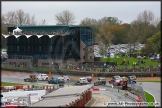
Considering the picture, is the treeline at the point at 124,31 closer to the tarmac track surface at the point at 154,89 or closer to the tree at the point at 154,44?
the tree at the point at 154,44

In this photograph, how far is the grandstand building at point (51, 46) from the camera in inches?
2244

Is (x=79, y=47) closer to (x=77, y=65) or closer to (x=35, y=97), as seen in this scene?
(x=77, y=65)

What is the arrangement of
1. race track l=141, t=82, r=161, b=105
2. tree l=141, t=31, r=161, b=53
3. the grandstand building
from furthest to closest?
the grandstand building → tree l=141, t=31, r=161, b=53 → race track l=141, t=82, r=161, b=105

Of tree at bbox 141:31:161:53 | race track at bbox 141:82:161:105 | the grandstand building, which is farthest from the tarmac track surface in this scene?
the grandstand building

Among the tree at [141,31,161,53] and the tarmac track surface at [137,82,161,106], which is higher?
the tree at [141,31,161,53]

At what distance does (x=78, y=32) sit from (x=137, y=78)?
1635 cm

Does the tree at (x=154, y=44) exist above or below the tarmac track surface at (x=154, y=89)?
above

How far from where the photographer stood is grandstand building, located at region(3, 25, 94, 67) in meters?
57.0

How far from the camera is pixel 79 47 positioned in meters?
57.2

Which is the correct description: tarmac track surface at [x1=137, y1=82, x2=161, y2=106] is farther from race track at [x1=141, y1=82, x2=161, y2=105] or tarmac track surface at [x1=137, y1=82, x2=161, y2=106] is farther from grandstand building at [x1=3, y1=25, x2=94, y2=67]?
grandstand building at [x1=3, y1=25, x2=94, y2=67]

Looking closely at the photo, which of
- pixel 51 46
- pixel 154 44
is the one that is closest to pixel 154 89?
pixel 154 44

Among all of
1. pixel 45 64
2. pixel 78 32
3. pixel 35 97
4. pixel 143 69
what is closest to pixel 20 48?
pixel 45 64

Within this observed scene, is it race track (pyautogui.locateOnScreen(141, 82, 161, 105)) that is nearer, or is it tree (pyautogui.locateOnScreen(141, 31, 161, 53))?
race track (pyautogui.locateOnScreen(141, 82, 161, 105))

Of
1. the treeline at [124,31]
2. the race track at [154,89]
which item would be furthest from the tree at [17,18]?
the race track at [154,89]
